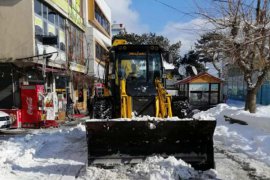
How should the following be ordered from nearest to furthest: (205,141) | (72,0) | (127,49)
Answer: (205,141), (127,49), (72,0)

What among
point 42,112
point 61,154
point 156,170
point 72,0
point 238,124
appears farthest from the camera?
point 72,0

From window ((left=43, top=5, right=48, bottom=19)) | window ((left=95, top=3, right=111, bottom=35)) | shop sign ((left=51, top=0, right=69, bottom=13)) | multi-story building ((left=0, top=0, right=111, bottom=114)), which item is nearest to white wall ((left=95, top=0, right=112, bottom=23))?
window ((left=95, top=3, right=111, bottom=35))

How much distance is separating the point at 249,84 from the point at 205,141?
1147 cm

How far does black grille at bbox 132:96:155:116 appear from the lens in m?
9.66

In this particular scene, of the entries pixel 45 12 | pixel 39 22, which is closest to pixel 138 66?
pixel 39 22

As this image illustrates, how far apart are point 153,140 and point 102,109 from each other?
242 centimetres

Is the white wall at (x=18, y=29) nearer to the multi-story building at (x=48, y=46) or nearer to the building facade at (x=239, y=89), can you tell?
the multi-story building at (x=48, y=46)

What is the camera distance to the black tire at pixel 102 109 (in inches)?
384

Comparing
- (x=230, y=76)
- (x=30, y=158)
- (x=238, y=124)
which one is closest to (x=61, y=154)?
(x=30, y=158)

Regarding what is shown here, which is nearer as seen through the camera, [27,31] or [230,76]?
[27,31]

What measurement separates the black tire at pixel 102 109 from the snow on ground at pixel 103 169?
1.05 metres

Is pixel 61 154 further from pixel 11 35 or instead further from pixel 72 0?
pixel 72 0

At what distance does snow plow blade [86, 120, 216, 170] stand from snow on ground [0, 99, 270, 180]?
0.26m

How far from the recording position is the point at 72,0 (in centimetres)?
2598
